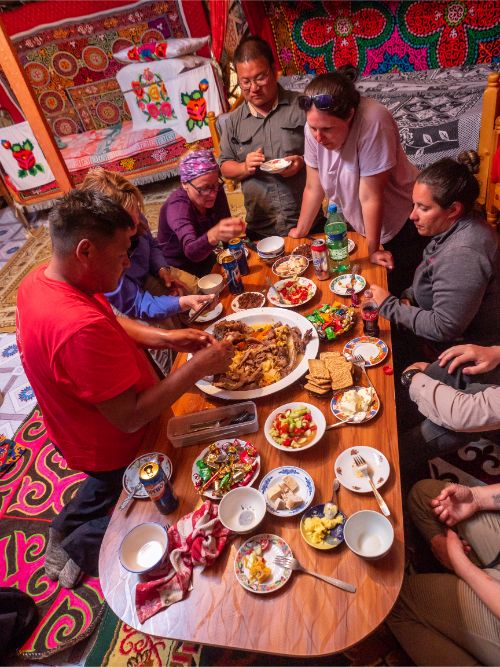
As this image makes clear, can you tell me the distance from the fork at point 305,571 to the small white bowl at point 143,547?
0.39 m

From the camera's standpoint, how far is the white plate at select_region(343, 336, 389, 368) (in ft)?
6.33

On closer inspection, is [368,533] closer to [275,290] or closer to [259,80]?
[275,290]

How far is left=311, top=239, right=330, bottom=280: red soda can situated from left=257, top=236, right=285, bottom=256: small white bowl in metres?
0.37

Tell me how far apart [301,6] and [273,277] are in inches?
208

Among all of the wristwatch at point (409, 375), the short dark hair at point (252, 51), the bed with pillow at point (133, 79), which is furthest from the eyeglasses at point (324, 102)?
the bed with pillow at point (133, 79)

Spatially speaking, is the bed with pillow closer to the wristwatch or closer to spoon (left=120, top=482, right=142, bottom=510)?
the wristwatch

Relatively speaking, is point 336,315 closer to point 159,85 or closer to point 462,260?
point 462,260

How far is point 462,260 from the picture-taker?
6.45ft

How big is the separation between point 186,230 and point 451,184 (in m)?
1.72

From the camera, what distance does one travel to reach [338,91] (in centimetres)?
223

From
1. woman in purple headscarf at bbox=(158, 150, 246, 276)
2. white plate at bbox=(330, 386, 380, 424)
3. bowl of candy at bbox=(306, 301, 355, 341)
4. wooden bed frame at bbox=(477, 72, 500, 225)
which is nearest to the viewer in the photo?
white plate at bbox=(330, 386, 380, 424)

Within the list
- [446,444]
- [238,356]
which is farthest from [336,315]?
[446,444]

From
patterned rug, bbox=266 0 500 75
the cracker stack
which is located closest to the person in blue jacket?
the cracker stack

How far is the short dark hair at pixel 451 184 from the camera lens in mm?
1981
